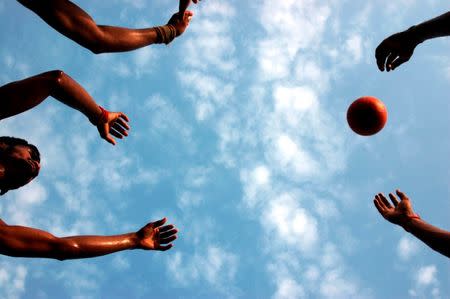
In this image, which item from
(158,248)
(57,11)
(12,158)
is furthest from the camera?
(158,248)

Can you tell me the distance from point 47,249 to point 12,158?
1.51 m

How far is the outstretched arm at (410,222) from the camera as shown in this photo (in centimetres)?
603

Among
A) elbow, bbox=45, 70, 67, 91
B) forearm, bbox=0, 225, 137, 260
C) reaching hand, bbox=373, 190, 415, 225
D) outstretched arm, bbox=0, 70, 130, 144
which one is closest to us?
forearm, bbox=0, 225, 137, 260

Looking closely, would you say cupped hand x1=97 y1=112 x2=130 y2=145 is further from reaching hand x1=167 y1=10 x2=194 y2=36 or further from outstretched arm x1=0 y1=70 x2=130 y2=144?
reaching hand x1=167 y1=10 x2=194 y2=36

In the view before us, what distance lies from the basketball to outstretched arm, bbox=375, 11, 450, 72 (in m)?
1.38

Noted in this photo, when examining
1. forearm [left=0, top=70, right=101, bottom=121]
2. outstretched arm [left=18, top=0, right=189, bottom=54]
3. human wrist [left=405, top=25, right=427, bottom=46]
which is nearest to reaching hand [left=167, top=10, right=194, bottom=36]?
outstretched arm [left=18, top=0, right=189, bottom=54]

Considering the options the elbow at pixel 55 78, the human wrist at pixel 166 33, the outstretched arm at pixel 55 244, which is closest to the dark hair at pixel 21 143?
the elbow at pixel 55 78

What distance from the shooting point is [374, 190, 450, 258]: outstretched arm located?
6032 millimetres

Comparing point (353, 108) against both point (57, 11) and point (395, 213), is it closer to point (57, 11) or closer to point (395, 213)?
point (395, 213)

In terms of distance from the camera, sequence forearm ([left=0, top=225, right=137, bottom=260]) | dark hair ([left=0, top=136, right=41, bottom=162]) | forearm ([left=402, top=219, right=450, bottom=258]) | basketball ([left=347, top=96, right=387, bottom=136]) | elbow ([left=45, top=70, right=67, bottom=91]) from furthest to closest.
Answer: basketball ([left=347, top=96, right=387, bottom=136]) < dark hair ([left=0, top=136, right=41, bottom=162]) < elbow ([left=45, top=70, right=67, bottom=91]) < forearm ([left=402, top=219, right=450, bottom=258]) < forearm ([left=0, top=225, right=137, bottom=260])

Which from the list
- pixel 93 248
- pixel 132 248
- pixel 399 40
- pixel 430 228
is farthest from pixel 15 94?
pixel 430 228

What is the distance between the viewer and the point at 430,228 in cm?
648

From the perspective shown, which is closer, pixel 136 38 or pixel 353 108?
pixel 136 38

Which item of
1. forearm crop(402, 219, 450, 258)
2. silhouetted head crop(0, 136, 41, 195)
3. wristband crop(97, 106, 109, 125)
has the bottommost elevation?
forearm crop(402, 219, 450, 258)
